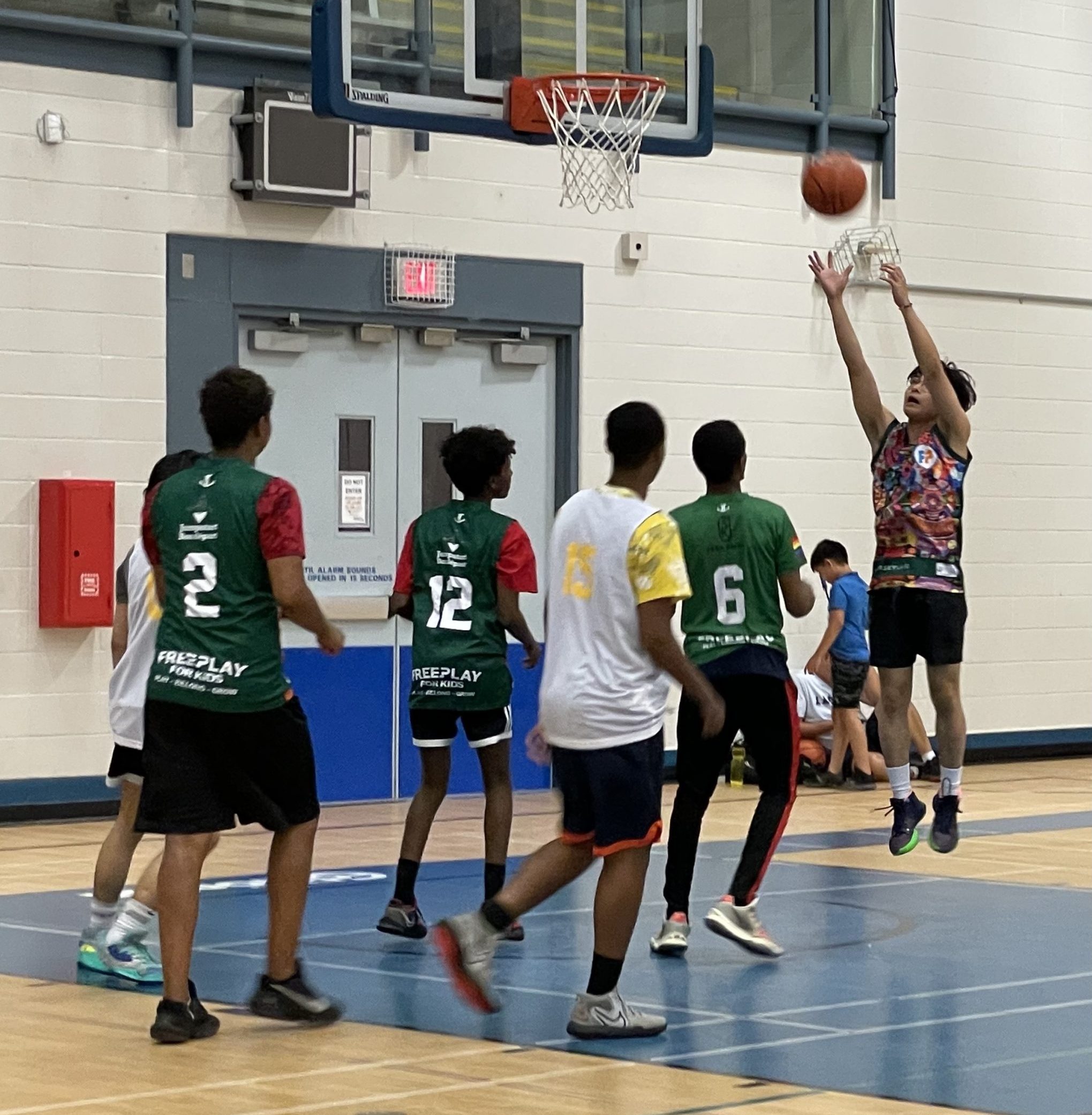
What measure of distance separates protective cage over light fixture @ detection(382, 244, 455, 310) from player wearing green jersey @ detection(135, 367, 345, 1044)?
7.20 m

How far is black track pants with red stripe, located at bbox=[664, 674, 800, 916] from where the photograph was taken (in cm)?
786

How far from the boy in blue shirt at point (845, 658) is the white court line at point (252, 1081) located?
8533 mm

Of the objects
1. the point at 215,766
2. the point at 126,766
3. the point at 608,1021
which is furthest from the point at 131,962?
the point at 608,1021

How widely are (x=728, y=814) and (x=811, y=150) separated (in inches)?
207

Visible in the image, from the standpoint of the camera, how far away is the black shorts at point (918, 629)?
9.16m

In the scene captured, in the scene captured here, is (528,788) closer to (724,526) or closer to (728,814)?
(728,814)

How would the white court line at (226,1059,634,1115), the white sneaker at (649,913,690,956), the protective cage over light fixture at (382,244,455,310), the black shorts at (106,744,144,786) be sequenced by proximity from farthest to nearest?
the protective cage over light fixture at (382,244,455,310) < the white sneaker at (649,913,690,956) < the black shorts at (106,744,144,786) < the white court line at (226,1059,634,1115)

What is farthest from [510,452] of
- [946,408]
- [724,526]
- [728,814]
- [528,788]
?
[528,788]

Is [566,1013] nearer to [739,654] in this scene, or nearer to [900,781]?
[739,654]

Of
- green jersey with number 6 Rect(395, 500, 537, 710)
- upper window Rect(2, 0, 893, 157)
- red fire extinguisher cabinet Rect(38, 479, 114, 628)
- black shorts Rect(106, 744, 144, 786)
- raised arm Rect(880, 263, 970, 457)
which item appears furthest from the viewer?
upper window Rect(2, 0, 893, 157)

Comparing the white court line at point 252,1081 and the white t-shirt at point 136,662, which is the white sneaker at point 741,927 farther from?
the white t-shirt at point 136,662

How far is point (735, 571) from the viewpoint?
25.8ft

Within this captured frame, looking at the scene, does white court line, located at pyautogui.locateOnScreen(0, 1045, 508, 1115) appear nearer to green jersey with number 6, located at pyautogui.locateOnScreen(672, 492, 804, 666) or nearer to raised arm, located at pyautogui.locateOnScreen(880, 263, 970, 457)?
green jersey with number 6, located at pyautogui.locateOnScreen(672, 492, 804, 666)

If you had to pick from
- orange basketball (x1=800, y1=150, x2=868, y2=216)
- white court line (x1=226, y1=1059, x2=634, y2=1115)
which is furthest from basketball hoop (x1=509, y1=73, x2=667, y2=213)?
white court line (x1=226, y1=1059, x2=634, y2=1115)
